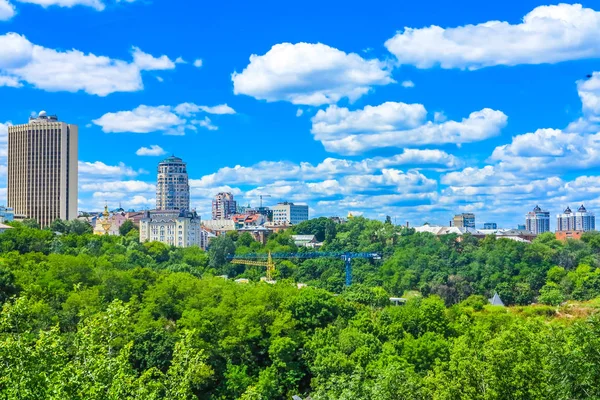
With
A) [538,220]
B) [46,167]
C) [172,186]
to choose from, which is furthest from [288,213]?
[46,167]

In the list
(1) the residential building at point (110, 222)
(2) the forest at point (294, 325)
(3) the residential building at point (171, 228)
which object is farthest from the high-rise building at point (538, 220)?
(1) the residential building at point (110, 222)

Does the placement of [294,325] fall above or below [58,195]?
below

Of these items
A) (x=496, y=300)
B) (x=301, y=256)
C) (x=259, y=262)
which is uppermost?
(x=301, y=256)

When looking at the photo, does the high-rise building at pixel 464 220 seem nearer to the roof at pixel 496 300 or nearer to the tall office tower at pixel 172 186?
the tall office tower at pixel 172 186

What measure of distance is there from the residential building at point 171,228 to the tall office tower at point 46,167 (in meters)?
12.4

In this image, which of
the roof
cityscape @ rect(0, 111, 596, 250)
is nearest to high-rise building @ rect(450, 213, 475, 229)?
cityscape @ rect(0, 111, 596, 250)

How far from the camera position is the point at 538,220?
154 meters

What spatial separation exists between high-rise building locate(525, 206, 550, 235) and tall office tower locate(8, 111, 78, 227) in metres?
92.7

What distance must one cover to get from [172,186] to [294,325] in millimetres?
102471

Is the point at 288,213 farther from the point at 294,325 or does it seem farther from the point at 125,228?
the point at 294,325

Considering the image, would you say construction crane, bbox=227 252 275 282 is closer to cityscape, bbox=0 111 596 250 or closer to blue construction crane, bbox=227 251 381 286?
blue construction crane, bbox=227 251 381 286

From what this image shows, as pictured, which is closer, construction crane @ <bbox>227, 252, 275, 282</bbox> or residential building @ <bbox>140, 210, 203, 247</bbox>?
construction crane @ <bbox>227, 252, 275, 282</bbox>

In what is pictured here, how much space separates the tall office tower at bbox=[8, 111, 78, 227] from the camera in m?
101

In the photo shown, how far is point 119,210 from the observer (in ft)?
413
